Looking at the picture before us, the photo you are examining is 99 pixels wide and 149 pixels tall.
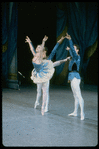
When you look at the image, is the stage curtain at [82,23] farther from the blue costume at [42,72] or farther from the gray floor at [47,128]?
the blue costume at [42,72]

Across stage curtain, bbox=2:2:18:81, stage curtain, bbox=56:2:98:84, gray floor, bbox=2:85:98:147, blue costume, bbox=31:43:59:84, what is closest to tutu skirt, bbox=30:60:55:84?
blue costume, bbox=31:43:59:84

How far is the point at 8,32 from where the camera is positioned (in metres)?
10.2

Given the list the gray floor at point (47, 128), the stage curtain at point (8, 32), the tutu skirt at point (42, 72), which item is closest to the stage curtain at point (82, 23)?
the stage curtain at point (8, 32)

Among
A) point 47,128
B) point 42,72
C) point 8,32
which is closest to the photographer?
point 47,128

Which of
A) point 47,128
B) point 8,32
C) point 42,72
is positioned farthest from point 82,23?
point 47,128

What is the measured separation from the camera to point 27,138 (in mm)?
3328

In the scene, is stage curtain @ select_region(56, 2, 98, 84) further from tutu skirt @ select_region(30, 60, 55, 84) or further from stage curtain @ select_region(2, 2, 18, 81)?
tutu skirt @ select_region(30, 60, 55, 84)

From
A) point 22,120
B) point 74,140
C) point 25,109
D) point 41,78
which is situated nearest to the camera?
point 74,140

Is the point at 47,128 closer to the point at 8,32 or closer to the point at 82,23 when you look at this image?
the point at 8,32

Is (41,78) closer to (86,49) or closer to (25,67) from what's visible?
(86,49)

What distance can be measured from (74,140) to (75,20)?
8.10m

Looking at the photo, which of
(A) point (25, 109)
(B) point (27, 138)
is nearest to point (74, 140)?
(B) point (27, 138)

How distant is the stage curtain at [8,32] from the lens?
386 inches

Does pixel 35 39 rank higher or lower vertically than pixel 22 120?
higher
